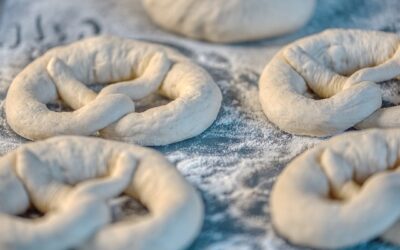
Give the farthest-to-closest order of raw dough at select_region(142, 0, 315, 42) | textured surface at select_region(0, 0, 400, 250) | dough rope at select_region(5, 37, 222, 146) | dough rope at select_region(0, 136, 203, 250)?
raw dough at select_region(142, 0, 315, 42) < dough rope at select_region(5, 37, 222, 146) < textured surface at select_region(0, 0, 400, 250) < dough rope at select_region(0, 136, 203, 250)

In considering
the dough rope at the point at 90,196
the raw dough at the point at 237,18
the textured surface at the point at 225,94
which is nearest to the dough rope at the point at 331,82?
the textured surface at the point at 225,94

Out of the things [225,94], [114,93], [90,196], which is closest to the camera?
[90,196]

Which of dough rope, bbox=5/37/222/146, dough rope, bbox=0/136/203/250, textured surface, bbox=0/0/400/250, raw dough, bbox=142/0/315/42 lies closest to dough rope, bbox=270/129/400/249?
textured surface, bbox=0/0/400/250

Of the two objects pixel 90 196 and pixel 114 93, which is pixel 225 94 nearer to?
pixel 114 93

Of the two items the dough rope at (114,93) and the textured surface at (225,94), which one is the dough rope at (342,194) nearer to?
the textured surface at (225,94)

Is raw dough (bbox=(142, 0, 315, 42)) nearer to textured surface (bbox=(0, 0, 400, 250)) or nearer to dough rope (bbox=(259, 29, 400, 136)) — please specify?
textured surface (bbox=(0, 0, 400, 250))

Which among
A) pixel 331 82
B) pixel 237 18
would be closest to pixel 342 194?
pixel 331 82
